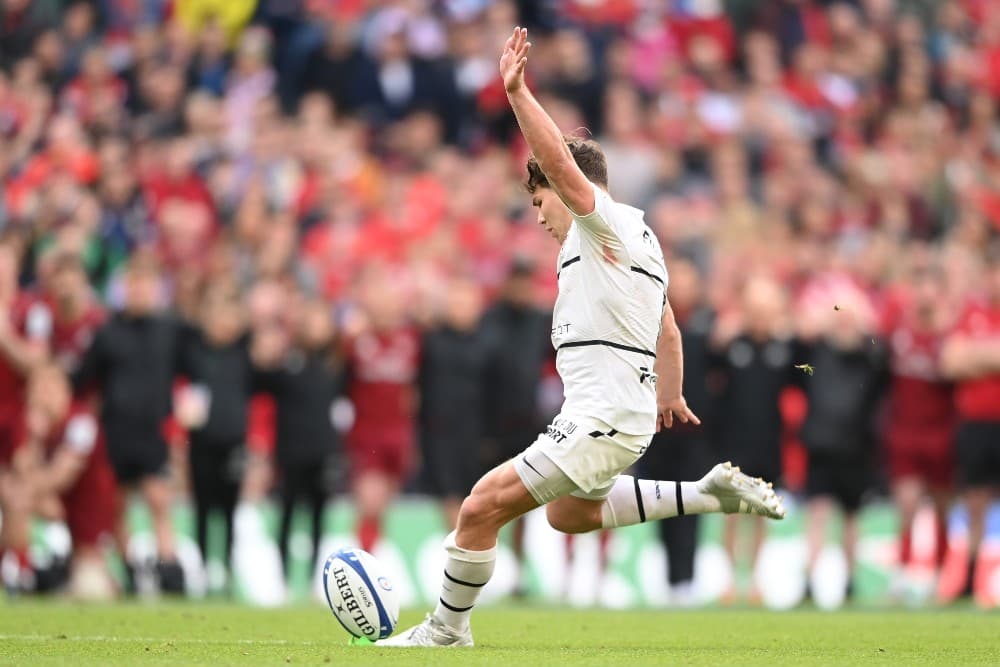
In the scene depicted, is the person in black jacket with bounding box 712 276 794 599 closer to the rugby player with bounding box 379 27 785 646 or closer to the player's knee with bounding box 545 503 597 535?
the player's knee with bounding box 545 503 597 535

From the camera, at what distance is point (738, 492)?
8992 mm

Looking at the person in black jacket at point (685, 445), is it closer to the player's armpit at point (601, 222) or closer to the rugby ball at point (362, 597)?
the rugby ball at point (362, 597)

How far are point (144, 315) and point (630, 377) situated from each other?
7.57 meters

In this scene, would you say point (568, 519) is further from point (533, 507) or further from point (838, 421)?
point (838, 421)

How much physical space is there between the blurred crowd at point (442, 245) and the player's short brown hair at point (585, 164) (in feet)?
22.4

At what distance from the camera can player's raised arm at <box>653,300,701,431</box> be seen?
9.16 metres

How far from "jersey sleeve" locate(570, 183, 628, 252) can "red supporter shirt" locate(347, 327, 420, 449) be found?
7.24 metres

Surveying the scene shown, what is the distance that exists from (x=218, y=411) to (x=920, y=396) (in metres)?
6.01

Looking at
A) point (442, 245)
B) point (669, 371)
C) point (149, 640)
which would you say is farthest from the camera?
point (442, 245)

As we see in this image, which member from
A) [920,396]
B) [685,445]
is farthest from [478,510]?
[920,396]

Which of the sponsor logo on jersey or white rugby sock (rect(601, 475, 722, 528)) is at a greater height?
the sponsor logo on jersey

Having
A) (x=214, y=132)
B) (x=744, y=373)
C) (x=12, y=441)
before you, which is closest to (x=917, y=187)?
(x=744, y=373)

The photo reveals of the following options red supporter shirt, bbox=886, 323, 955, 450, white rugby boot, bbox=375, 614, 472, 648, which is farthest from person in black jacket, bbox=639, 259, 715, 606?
white rugby boot, bbox=375, 614, 472, 648

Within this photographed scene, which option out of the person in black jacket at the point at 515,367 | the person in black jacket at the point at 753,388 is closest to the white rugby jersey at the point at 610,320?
the person in black jacket at the point at 753,388
